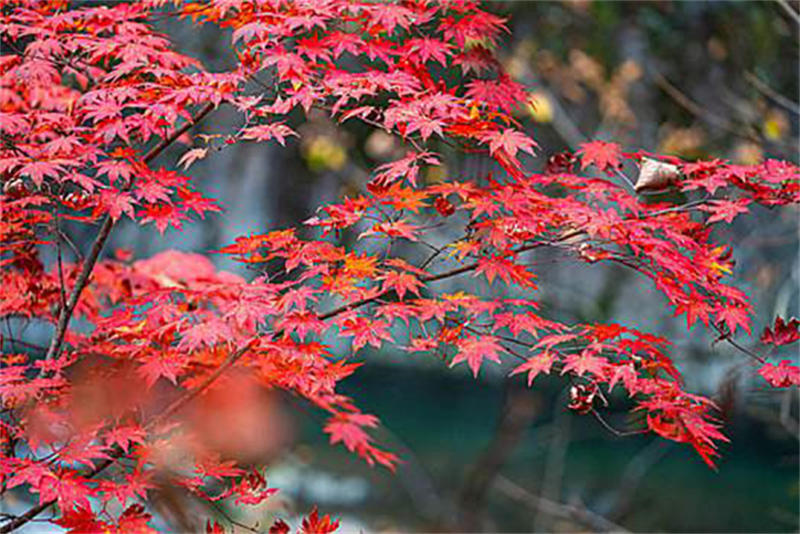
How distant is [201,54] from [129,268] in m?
4.97

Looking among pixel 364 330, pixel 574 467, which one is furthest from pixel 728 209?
pixel 574 467

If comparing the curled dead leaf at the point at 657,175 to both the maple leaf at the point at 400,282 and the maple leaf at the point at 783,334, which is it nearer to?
the maple leaf at the point at 783,334

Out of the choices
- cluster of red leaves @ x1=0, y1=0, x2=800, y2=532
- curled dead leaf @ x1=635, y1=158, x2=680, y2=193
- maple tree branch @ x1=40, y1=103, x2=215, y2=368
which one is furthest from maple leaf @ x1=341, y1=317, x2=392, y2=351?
curled dead leaf @ x1=635, y1=158, x2=680, y2=193

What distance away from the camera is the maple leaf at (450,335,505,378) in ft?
5.63

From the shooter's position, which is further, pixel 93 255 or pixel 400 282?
pixel 93 255

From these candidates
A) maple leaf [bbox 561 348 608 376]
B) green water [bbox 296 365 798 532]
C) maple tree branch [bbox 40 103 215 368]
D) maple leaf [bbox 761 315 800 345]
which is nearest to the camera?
maple leaf [bbox 561 348 608 376]

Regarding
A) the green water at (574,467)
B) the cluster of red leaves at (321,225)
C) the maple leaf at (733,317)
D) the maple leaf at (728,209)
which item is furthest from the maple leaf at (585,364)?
the green water at (574,467)

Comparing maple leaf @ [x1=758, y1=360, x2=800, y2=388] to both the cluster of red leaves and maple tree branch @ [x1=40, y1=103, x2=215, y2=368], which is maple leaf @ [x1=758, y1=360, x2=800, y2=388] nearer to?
the cluster of red leaves

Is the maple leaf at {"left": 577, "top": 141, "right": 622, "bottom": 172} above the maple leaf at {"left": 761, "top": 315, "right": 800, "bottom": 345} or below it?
above

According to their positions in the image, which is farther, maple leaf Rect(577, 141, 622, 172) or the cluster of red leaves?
maple leaf Rect(577, 141, 622, 172)

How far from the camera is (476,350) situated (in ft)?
5.72

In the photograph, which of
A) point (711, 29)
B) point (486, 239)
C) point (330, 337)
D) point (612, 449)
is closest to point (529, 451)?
point (612, 449)

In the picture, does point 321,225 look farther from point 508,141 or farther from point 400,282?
point 508,141

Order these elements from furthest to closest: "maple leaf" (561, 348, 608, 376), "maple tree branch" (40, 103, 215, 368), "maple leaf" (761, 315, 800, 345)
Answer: "maple tree branch" (40, 103, 215, 368)
"maple leaf" (761, 315, 800, 345)
"maple leaf" (561, 348, 608, 376)
